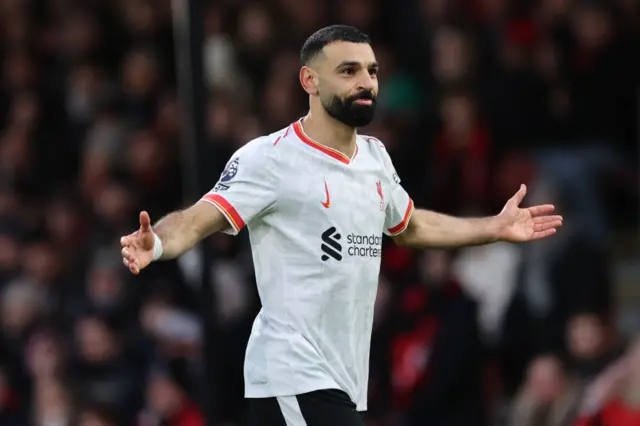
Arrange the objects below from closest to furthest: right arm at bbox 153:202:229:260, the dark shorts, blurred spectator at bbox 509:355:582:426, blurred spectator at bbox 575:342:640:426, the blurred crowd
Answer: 1. right arm at bbox 153:202:229:260
2. the dark shorts
3. blurred spectator at bbox 575:342:640:426
4. blurred spectator at bbox 509:355:582:426
5. the blurred crowd

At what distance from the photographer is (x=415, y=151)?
10.4 meters

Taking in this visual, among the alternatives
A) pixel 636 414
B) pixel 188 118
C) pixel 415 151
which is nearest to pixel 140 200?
pixel 415 151

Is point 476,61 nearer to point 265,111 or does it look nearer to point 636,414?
point 265,111

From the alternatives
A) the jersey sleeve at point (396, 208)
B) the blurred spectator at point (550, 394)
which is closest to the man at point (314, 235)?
the jersey sleeve at point (396, 208)

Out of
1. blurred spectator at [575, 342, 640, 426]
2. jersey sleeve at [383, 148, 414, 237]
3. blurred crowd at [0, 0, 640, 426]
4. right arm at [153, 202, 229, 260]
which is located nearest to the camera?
right arm at [153, 202, 229, 260]

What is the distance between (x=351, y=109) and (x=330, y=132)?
5.8 inches

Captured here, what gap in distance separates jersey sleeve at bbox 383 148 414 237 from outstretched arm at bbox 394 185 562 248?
92 millimetres

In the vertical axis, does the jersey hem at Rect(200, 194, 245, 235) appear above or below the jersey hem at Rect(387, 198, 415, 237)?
above

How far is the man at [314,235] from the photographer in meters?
5.47

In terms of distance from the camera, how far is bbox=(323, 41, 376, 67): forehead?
5.59 meters

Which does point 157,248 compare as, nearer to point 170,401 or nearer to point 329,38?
point 329,38

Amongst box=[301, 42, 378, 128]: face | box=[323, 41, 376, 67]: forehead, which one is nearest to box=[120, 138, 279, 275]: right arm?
box=[301, 42, 378, 128]: face

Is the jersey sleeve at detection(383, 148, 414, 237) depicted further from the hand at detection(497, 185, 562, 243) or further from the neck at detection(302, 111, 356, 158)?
the hand at detection(497, 185, 562, 243)

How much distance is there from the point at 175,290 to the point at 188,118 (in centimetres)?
247
